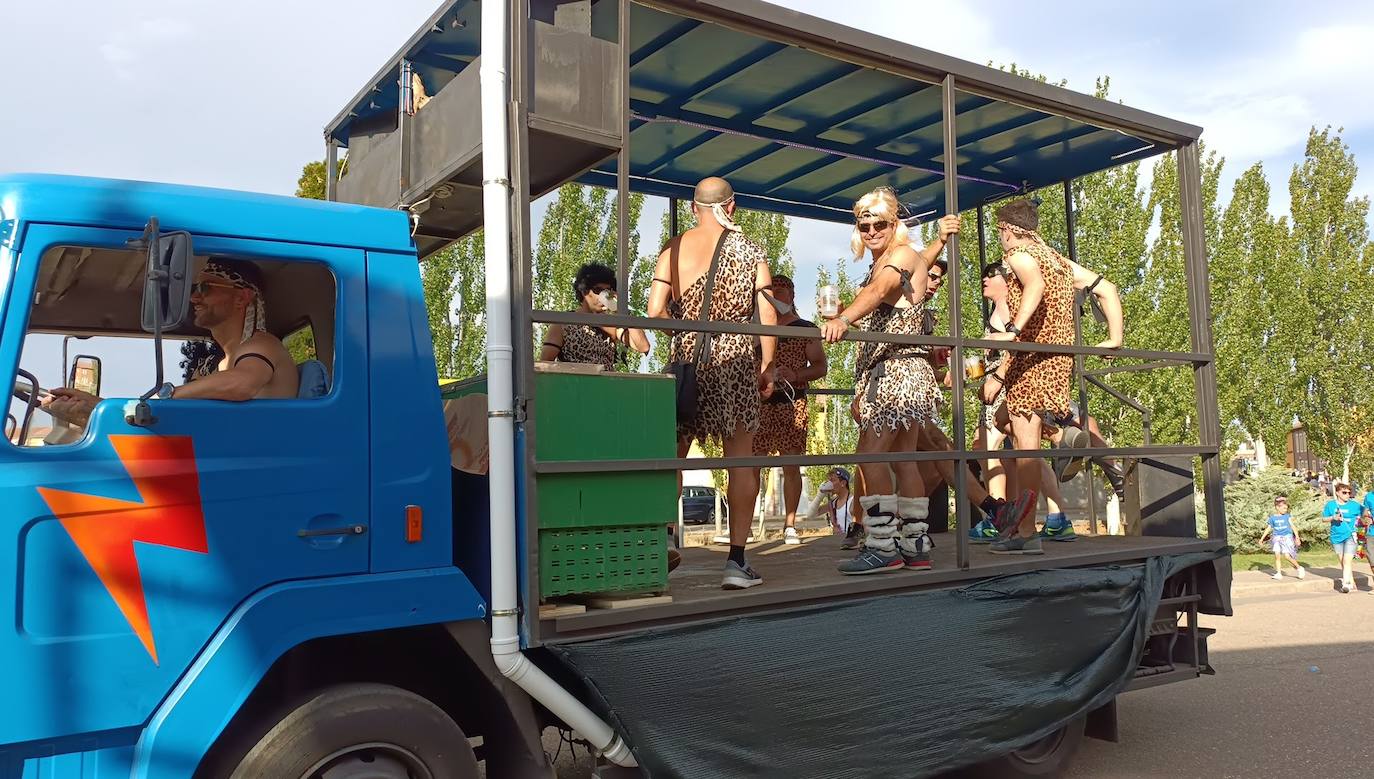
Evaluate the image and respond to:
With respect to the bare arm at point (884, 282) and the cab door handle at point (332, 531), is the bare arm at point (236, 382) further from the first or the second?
the bare arm at point (884, 282)

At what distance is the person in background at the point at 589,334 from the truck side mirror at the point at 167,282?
3.06m

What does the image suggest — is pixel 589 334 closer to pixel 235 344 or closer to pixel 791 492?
pixel 791 492

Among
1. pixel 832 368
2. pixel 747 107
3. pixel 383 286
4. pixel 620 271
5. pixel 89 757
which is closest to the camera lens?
pixel 89 757

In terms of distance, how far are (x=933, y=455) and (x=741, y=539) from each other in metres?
0.89

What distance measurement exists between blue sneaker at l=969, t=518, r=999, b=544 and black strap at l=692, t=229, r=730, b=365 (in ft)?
8.82

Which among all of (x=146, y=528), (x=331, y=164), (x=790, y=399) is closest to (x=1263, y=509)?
(x=790, y=399)

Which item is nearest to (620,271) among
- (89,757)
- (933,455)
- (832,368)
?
(933,455)

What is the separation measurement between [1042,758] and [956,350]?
2.02m

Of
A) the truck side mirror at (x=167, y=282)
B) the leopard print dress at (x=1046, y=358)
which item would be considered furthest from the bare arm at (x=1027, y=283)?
the truck side mirror at (x=167, y=282)

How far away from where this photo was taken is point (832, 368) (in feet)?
63.4

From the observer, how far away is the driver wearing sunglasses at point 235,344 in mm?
2883

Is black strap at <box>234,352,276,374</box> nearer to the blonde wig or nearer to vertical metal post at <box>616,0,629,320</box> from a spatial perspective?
vertical metal post at <box>616,0,629,320</box>

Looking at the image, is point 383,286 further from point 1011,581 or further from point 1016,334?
point 1016,334

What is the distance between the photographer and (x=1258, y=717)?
6.10 meters
